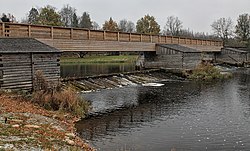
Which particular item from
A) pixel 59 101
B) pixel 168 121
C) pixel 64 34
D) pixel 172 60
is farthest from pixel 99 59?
pixel 168 121

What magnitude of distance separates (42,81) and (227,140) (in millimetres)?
11106

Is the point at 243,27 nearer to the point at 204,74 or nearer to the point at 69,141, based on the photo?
the point at 204,74

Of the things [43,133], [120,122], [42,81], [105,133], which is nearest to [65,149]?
[43,133]

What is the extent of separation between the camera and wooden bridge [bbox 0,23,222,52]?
74.9 ft

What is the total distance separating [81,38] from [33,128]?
17.4 m

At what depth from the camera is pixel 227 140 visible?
12633 millimetres

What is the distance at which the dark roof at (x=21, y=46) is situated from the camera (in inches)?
765

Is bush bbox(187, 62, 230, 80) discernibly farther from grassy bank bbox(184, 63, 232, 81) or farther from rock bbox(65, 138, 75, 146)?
rock bbox(65, 138, 75, 146)

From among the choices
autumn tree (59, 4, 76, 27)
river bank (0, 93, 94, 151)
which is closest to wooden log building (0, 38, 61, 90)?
river bank (0, 93, 94, 151)

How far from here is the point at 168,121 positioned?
16.0 meters

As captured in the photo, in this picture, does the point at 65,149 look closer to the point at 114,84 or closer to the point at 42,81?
the point at 42,81

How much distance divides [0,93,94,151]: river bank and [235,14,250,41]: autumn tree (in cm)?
7888

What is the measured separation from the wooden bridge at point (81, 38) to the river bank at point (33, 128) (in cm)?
672

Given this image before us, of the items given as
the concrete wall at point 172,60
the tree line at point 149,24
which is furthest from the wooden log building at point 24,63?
the tree line at point 149,24
